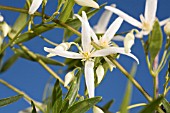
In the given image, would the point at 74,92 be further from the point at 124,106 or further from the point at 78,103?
the point at 124,106

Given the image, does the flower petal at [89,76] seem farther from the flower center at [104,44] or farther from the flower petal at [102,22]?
the flower petal at [102,22]

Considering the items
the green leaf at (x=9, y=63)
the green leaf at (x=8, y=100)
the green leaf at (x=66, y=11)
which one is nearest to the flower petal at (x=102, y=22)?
the green leaf at (x=9, y=63)

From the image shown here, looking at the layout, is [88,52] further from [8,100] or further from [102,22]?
[102,22]

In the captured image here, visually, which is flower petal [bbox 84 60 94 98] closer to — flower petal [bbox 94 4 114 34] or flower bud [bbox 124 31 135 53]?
flower bud [bbox 124 31 135 53]

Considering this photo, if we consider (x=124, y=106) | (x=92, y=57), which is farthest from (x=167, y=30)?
(x=124, y=106)

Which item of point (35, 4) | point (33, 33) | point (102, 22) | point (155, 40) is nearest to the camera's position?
point (155, 40)

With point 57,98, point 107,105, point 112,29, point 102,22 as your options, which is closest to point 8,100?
point 57,98

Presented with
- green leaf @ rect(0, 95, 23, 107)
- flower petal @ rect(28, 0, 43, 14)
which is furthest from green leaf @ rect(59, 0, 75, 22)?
green leaf @ rect(0, 95, 23, 107)
